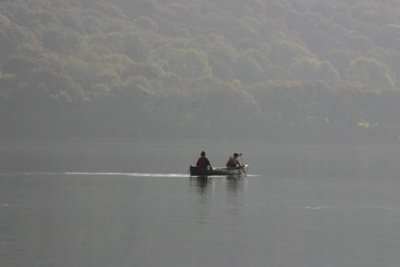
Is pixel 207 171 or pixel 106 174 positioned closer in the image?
pixel 207 171

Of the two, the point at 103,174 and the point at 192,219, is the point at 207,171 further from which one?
the point at 192,219

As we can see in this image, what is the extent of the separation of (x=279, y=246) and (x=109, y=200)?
926 inches

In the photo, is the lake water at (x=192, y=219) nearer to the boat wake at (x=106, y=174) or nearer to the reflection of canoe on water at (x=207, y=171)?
the boat wake at (x=106, y=174)

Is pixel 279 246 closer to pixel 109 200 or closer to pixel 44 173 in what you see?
pixel 109 200

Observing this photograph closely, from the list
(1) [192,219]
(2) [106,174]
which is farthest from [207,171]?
(1) [192,219]

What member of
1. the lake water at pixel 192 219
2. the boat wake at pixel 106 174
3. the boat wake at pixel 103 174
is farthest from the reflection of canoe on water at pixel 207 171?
the boat wake at pixel 103 174

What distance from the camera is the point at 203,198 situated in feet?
251

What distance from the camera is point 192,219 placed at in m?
63.2

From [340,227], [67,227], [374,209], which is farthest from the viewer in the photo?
[374,209]

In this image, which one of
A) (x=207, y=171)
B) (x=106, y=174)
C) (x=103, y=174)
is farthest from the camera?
(x=106, y=174)

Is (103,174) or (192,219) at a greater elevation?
(103,174)

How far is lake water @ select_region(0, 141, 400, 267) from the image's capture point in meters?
49.5

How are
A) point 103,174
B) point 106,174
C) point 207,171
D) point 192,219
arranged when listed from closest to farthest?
1. point 192,219
2. point 207,171
3. point 103,174
4. point 106,174

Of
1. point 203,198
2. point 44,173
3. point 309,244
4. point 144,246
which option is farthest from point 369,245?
point 44,173
